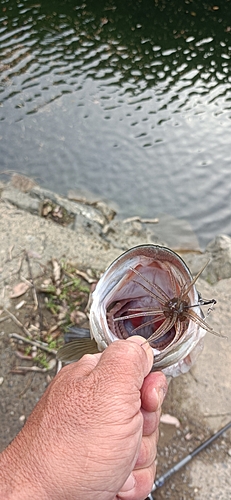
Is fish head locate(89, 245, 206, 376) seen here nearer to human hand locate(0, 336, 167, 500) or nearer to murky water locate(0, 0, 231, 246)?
human hand locate(0, 336, 167, 500)

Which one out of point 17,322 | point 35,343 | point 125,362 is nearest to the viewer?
point 125,362

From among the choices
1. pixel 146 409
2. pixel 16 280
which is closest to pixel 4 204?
pixel 16 280

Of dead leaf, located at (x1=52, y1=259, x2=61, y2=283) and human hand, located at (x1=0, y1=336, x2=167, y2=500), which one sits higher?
human hand, located at (x1=0, y1=336, x2=167, y2=500)

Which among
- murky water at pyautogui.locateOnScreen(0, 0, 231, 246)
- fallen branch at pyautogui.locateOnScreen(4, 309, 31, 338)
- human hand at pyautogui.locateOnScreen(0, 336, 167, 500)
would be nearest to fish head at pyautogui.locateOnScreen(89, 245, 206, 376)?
human hand at pyautogui.locateOnScreen(0, 336, 167, 500)

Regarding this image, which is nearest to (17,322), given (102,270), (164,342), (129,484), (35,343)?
(35,343)

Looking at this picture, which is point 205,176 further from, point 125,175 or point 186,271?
point 186,271

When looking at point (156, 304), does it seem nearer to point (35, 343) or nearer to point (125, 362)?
point (125, 362)
